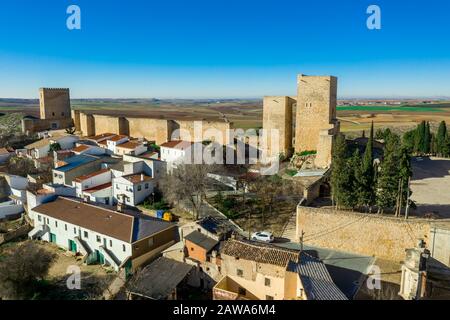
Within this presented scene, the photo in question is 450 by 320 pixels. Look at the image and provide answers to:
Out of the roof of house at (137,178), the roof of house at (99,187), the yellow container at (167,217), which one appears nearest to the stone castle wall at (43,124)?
the roof of house at (99,187)

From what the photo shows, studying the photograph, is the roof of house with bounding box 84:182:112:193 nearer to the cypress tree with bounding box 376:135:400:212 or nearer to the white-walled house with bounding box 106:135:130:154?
the white-walled house with bounding box 106:135:130:154

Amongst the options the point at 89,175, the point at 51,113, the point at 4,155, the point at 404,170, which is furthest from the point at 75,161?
the point at 404,170

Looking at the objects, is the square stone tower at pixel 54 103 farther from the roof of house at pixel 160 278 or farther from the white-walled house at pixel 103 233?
the roof of house at pixel 160 278

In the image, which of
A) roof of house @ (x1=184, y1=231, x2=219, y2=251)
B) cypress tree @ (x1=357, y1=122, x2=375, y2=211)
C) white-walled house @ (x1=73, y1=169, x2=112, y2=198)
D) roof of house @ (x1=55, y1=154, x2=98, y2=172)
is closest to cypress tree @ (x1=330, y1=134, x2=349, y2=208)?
cypress tree @ (x1=357, y1=122, x2=375, y2=211)

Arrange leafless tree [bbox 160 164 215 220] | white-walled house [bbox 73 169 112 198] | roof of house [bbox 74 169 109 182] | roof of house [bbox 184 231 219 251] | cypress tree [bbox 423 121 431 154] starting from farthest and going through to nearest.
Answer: cypress tree [bbox 423 121 431 154]
roof of house [bbox 74 169 109 182]
white-walled house [bbox 73 169 112 198]
leafless tree [bbox 160 164 215 220]
roof of house [bbox 184 231 219 251]

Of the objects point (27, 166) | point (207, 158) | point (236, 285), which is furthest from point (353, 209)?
point (27, 166)

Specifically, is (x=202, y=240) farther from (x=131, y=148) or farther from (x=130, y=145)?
(x=130, y=145)
